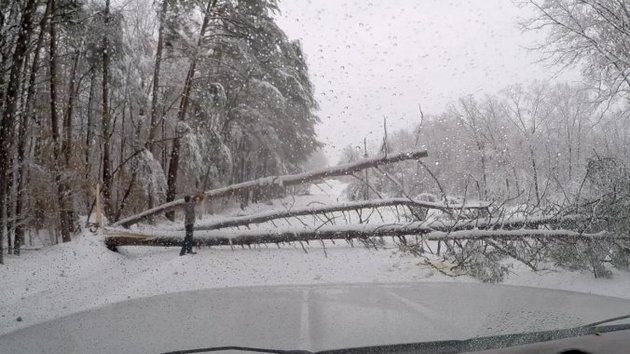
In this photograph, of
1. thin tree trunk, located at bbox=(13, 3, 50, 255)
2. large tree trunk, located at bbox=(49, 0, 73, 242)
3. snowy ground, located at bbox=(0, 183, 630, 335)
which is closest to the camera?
snowy ground, located at bbox=(0, 183, 630, 335)

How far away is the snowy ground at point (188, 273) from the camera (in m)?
6.59

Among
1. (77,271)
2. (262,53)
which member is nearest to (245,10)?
(262,53)

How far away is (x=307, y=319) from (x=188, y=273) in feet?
18.8

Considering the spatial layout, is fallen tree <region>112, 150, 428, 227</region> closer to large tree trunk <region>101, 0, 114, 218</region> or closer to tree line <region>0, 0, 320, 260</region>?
tree line <region>0, 0, 320, 260</region>

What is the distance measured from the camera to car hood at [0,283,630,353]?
2.12m

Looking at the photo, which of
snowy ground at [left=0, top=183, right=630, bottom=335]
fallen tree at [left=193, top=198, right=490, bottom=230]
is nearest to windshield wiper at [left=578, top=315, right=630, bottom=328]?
snowy ground at [left=0, top=183, right=630, bottom=335]

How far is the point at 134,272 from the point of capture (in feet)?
27.4

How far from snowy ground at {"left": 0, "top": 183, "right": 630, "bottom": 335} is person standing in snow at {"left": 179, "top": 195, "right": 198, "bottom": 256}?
25 cm

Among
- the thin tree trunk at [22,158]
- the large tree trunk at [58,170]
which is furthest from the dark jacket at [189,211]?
the thin tree trunk at [22,158]

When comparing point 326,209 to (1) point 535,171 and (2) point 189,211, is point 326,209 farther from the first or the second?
(1) point 535,171

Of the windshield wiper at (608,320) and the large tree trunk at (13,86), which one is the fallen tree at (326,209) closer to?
the large tree trunk at (13,86)

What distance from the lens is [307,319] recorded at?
2.54 meters

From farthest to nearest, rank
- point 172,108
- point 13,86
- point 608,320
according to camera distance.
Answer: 1. point 172,108
2. point 13,86
3. point 608,320

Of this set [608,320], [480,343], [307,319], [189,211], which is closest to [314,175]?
[189,211]
